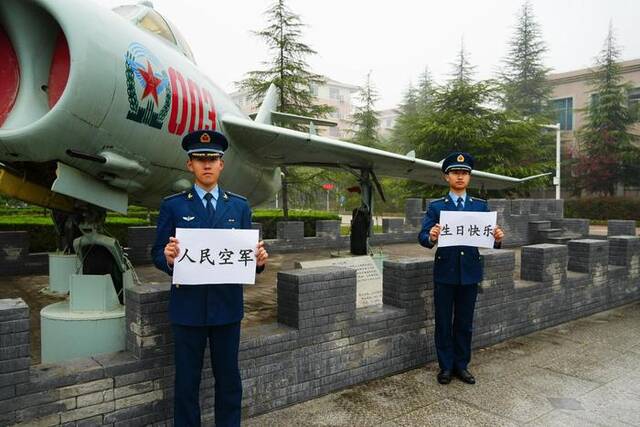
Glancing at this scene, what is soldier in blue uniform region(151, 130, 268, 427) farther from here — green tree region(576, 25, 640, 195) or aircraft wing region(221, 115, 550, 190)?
green tree region(576, 25, 640, 195)

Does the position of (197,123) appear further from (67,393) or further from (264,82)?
(264,82)

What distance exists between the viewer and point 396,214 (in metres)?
43.0

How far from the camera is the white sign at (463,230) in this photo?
182 inches

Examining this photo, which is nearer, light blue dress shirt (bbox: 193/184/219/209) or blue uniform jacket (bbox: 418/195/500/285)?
light blue dress shirt (bbox: 193/184/219/209)

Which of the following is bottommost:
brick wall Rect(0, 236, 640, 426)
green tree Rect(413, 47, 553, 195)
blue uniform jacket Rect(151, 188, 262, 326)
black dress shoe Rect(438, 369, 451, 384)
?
black dress shoe Rect(438, 369, 451, 384)

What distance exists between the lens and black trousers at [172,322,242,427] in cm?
316

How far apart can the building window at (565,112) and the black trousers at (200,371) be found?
46900 millimetres

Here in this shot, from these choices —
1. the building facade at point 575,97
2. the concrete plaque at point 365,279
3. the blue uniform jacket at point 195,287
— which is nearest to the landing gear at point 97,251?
the blue uniform jacket at point 195,287

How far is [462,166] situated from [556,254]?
10.1ft

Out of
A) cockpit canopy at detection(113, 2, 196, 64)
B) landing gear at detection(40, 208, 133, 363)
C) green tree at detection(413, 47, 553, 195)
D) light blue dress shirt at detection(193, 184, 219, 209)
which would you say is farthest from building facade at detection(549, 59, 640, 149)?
light blue dress shirt at detection(193, 184, 219, 209)

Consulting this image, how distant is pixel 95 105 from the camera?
3.96 m

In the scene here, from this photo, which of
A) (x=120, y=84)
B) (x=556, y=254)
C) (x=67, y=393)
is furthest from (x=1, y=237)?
(x=556, y=254)

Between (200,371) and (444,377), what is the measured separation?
255 centimetres

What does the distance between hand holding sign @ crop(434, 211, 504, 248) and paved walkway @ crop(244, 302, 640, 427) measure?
4.54 feet
